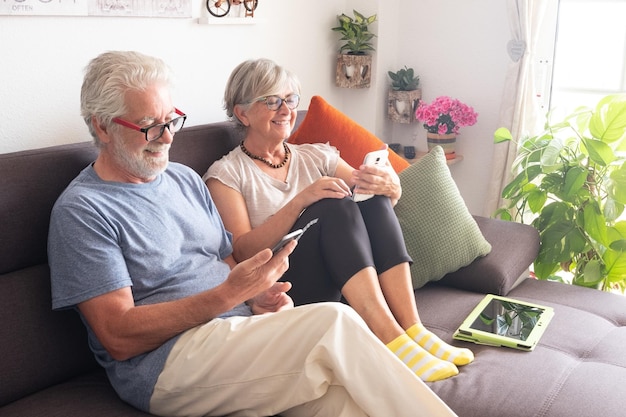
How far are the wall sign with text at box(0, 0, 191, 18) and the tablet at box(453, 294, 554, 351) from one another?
4.55ft

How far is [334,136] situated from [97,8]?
2.94 feet

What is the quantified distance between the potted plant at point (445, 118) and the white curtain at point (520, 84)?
170 millimetres

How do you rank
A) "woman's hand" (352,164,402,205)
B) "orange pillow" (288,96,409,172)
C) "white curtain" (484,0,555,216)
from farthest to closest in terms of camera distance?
1. "white curtain" (484,0,555,216)
2. "orange pillow" (288,96,409,172)
3. "woman's hand" (352,164,402,205)

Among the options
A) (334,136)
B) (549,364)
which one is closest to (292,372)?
(549,364)

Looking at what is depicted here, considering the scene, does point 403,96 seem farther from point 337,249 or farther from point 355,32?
point 337,249

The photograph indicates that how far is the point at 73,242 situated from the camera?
1.78 metres

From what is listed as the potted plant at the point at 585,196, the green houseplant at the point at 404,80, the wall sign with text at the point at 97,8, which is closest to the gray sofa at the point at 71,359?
the wall sign with text at the point at 97,8

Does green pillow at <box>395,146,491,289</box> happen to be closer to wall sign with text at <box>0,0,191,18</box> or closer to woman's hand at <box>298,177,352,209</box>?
woman's hand at <box>298,177,352,209</box>

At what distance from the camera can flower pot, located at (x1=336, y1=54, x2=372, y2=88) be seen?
11.8 ft

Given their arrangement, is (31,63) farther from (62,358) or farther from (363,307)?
(363,307)

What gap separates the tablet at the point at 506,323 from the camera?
2.17 metres

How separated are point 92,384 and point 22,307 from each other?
255 mm

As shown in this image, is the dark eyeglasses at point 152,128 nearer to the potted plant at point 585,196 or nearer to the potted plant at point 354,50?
the potted plant at point 585,196

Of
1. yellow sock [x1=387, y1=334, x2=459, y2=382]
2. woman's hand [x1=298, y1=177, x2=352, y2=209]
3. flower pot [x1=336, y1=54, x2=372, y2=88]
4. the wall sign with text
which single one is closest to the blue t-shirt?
woman's hand [x1=298, y1=177, x2=352, y2=209]
